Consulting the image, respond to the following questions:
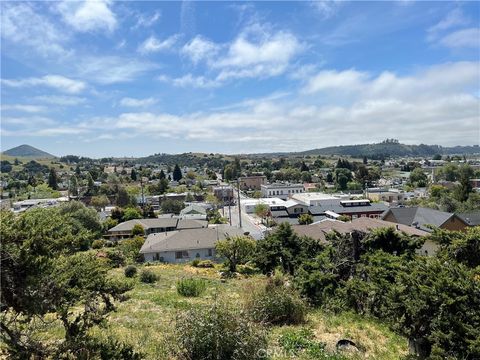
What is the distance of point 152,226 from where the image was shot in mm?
40781

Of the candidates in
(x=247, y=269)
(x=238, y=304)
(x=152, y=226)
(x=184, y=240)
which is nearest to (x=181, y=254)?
(x=184, y=240)

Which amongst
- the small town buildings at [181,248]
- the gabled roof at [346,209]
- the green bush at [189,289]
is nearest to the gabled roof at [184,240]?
the small town buildings at [181,248]

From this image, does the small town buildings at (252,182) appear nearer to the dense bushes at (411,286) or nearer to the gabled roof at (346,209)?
the gabled roof at (346,209)

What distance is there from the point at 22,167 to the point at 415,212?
153m

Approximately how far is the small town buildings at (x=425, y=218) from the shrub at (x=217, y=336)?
2886cm

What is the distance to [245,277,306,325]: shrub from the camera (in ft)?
28.5

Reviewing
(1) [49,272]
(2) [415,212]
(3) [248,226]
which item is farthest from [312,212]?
(1) [49,272]

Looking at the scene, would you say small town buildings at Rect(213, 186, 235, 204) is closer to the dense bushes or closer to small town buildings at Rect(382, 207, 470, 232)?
small town buildings at Rect(382, 207, 470, 232)

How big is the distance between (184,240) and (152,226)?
39.0ft

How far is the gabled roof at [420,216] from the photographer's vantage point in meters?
33.0

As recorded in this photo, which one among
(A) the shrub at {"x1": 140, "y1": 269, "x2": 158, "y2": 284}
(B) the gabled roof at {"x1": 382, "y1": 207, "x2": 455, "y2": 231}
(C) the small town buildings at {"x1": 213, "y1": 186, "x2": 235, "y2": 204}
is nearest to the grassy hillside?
(A) the shrub at {"x1": 140, "y1": 269, "x2": 158, "y2": 284}

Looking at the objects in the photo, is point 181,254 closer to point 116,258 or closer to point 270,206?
point 116,258

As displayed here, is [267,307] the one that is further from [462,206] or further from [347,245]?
[462,206]

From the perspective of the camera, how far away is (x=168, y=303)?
38.5 ft
